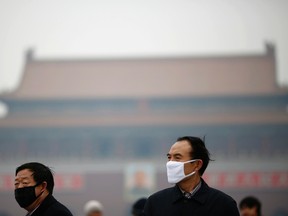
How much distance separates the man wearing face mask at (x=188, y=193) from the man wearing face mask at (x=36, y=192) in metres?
0.31

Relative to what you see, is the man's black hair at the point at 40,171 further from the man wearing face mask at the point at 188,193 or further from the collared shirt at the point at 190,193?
the collared shirt at the point at 190,193

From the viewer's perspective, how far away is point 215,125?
20484 mm

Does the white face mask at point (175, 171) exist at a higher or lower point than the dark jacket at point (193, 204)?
higher

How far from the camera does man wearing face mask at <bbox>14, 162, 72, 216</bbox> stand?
2.52 meters

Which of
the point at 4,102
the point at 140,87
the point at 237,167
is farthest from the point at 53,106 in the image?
the point at 237,167

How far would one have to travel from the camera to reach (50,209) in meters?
2.54

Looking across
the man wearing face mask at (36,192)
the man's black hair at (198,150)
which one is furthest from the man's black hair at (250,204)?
the man wearing face mask at (36,192)

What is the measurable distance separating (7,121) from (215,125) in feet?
18.3

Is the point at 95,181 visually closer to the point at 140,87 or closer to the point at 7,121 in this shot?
the point at 7,121

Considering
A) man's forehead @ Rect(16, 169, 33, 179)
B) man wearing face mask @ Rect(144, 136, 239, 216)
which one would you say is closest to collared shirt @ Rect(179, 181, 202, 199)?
man wearing face mask @ Rect(144, 136, 239, 216)

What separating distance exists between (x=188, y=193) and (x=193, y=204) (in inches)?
1.8

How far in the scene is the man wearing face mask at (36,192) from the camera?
2523 millimetres

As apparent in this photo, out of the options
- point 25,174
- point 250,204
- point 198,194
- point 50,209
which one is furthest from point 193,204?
point 250,204

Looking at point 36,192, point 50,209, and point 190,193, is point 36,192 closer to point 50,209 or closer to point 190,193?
point 50,209
